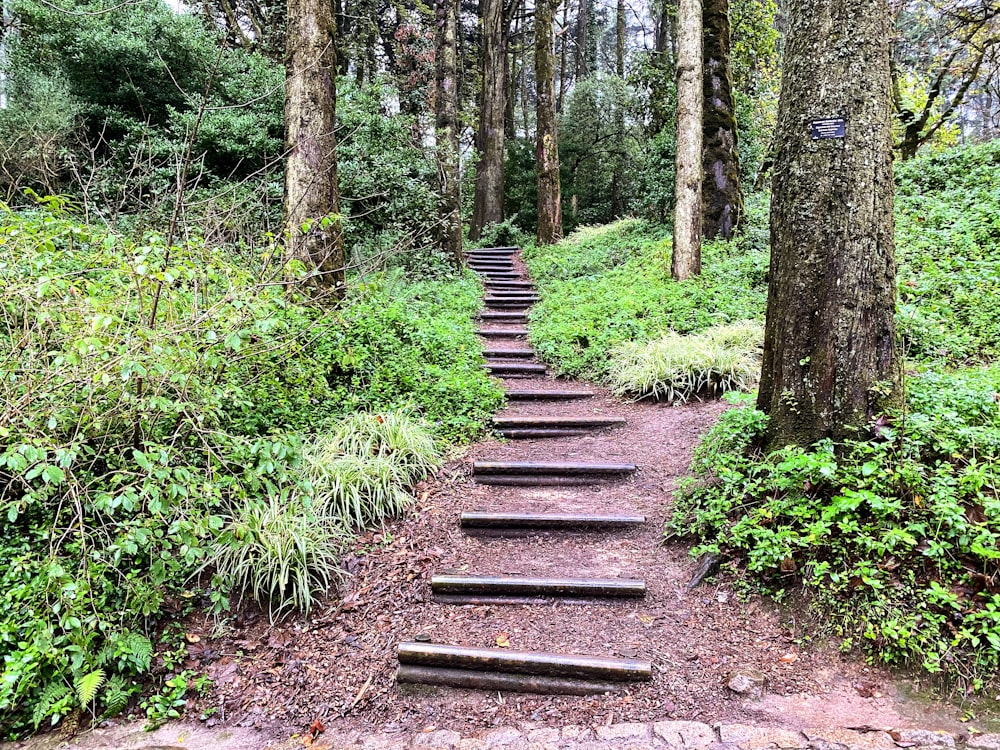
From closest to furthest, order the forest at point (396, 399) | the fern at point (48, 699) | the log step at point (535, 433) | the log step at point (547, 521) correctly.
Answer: the fern at point (48, 699)
the forest at point (396, 399)
the log step at point (547, 521)
the log step at point (535, 433)

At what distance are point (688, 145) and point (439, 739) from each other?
8.46 m

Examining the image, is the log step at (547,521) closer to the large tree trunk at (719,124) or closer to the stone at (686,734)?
the stone at (686,734)

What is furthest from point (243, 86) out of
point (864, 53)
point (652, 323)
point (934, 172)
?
point (934, 172)

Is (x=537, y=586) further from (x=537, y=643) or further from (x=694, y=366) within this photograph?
(x=694, y=366)

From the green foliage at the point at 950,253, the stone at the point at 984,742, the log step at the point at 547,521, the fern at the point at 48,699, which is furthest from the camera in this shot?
the green foliage at the point at 950,253

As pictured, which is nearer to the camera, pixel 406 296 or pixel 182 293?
pixel 182 293

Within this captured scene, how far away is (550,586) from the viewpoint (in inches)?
141

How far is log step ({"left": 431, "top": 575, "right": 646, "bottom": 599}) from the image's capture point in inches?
138

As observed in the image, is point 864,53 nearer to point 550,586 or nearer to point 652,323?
point 550,586

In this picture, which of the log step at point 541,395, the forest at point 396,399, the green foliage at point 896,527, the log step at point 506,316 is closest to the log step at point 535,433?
the forest at point 396,399

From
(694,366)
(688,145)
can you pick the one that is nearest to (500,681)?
(694,366)

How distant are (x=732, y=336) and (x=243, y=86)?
9.75 meters

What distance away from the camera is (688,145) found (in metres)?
8.60

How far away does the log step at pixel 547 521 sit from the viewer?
4.12 meters
